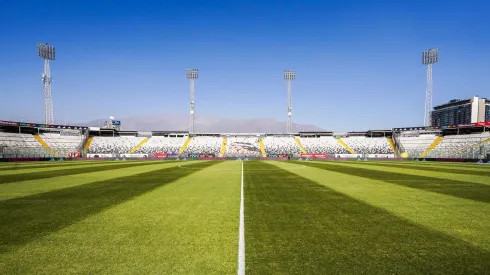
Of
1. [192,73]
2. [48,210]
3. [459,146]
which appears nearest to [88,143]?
[192,73]

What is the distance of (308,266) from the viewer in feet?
13.3

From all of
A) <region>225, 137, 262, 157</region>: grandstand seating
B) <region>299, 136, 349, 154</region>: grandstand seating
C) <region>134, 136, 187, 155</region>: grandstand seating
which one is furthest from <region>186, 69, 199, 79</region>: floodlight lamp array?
<region>299, 136, 349, 154</region>: grandstand seating

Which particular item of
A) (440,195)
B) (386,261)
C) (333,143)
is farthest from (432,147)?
(386,261)

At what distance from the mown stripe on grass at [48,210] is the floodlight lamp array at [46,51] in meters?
63.1

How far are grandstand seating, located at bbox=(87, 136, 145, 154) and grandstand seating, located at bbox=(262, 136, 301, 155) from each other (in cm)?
3478

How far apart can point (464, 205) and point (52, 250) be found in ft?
36.7

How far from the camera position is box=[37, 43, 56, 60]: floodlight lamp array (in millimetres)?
58219

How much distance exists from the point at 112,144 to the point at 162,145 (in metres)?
12.4

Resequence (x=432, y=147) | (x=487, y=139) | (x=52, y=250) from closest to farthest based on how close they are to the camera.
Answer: (x=52, y=250) < (x=487, y=139) < (x=432, y=147)

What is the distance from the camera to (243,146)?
236 ft

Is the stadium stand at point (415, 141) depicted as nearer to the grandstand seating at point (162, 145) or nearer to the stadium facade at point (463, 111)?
the grandstand seating at point (162, 145)

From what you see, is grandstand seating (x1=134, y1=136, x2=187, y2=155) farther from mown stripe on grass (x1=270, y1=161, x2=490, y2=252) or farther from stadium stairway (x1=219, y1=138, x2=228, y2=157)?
mown stripe on grass (x1=270, y1=161, x2=490, y2=252)

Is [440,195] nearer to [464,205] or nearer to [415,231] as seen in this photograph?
[464,205]

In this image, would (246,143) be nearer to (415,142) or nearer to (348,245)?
(415,142)
